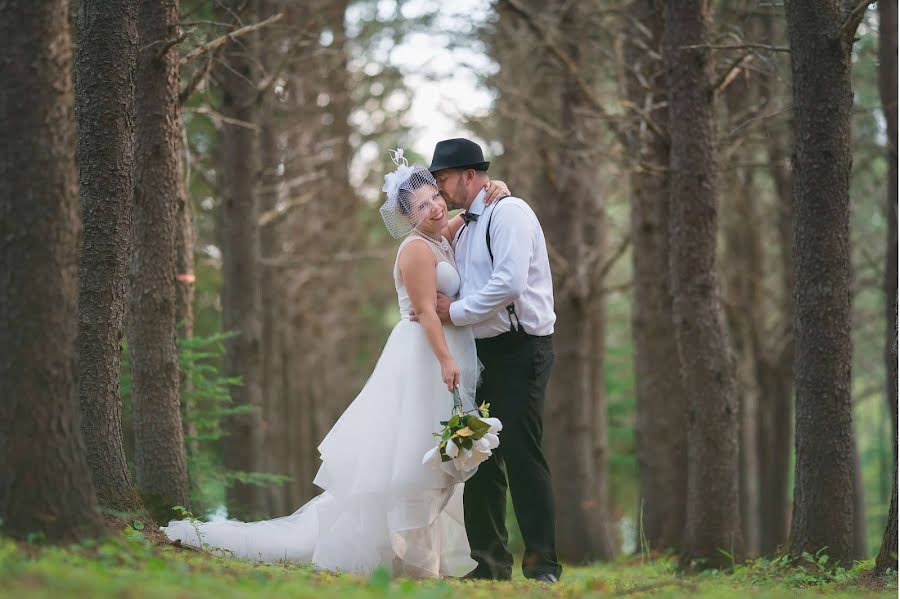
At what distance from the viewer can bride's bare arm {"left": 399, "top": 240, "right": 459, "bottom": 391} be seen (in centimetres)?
669

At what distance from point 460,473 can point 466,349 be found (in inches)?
31.8

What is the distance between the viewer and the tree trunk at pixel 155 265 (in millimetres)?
8070

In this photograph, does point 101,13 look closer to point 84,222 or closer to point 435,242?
point 84,222

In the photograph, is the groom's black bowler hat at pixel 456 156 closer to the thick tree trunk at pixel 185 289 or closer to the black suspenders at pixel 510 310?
the black suspenders at pixel 510 310

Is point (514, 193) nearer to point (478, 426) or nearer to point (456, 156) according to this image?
point (456, 156)

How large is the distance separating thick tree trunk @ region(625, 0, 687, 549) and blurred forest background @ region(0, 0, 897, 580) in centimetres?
3

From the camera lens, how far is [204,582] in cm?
460

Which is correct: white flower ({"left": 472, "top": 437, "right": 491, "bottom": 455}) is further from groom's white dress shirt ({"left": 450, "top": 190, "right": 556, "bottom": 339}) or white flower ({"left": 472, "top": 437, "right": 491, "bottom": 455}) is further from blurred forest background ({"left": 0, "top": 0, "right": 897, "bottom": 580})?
blurred forest background ({"left": 0, "top": 0, "right": 897, "bottom": 580})

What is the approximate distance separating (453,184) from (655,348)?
6625 mm

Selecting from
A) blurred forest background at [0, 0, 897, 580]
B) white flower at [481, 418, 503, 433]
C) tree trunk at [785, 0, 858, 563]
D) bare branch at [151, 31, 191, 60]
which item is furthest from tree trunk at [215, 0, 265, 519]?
tree trunk at [785, 0, 858, 563]

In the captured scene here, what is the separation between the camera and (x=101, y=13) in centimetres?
664

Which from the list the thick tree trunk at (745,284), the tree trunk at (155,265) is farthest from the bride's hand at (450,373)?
the thick tree trunk at (745,284)

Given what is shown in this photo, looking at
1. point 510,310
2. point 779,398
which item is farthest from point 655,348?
point 510,310

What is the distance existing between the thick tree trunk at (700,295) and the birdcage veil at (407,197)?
3.30m
